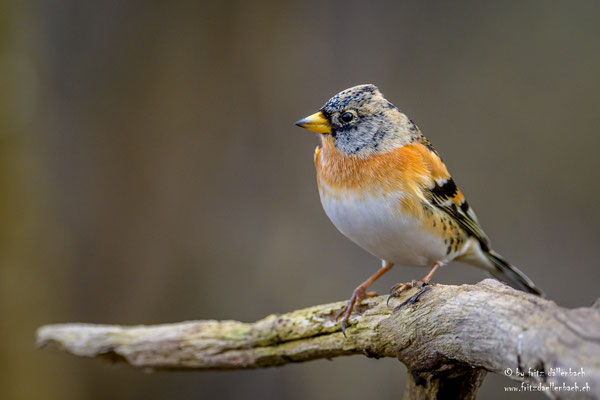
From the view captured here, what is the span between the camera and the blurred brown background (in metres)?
3.52

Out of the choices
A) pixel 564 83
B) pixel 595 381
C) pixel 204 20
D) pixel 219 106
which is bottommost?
pixel 595 381

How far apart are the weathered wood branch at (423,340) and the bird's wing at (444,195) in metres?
0.40

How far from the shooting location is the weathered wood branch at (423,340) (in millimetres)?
1089

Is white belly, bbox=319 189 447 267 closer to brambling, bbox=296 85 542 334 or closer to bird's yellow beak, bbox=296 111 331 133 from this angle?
brambling, bbox=296 85 542 334

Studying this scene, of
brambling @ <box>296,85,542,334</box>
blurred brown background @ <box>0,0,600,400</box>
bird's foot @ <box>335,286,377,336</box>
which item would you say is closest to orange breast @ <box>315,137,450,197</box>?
brambling @ <box>296,85,542,334</box>

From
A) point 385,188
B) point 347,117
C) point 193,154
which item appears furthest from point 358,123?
point 193,154

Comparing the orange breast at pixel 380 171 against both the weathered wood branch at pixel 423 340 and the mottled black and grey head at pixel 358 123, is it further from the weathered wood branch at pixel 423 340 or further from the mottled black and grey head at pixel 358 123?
the weathered wood branch at pixel 423 340

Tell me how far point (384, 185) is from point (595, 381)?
920 mm

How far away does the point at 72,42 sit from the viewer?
3611 millimetres

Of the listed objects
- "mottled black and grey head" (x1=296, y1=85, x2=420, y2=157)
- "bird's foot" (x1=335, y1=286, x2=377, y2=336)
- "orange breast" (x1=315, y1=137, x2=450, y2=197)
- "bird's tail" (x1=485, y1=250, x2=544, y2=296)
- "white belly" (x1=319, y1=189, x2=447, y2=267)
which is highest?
"mottled black and grey head" (x1=296, y1=85, x2=420, y2=157)

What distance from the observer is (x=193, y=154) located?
12.2 feet

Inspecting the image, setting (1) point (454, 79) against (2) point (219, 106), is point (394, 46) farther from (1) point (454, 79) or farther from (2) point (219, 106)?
(2) point (219, 106)

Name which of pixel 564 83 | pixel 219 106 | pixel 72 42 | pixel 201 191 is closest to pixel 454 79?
pixel 564 83

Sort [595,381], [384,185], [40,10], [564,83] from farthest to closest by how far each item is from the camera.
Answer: [40,10] < [564,83] < [384,185] < [595,381]
